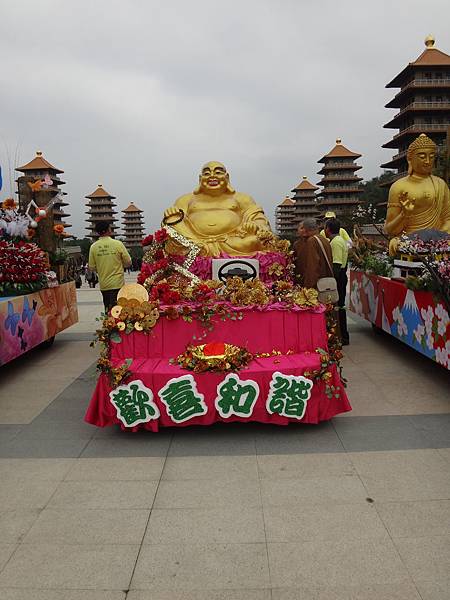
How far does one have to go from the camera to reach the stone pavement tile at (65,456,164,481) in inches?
104

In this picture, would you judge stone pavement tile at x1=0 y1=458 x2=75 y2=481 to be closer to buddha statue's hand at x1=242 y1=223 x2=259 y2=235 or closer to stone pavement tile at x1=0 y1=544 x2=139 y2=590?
stone pavement tile at x1=0 y1=544 x2=139 y2=590

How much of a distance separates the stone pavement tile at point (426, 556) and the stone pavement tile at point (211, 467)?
0.85 metres

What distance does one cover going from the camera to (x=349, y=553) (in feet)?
6.33

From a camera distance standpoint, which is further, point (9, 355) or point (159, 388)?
point (9, 355)

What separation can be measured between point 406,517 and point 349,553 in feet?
1.32

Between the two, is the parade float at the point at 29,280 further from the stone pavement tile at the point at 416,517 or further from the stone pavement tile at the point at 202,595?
the stone pavement tile at the point at 416,517

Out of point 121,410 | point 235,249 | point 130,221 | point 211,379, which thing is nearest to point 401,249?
point 235,249

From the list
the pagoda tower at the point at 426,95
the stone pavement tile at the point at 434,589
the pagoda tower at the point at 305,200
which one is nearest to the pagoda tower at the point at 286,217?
the pagoda tower at the point at 305,200

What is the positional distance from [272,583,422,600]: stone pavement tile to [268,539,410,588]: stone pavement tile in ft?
0.07

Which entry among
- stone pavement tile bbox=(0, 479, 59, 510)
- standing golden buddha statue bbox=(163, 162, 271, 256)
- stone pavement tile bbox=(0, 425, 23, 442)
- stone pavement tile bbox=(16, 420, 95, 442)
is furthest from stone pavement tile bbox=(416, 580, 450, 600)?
standing golden buddha statue bbox=(163, 162, 271, 256)

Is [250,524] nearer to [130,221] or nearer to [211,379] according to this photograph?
[211,379]

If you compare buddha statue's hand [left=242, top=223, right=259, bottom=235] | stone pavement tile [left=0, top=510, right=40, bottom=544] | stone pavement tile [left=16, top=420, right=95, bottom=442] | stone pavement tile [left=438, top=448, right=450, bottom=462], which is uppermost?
buddha statue's hand [left=242, top=223, right=259, bottom=235]

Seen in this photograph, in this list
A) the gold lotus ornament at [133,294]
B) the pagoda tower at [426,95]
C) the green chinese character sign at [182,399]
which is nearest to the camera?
the green chinese character sign at [182,399]

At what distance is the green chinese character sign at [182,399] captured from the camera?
3053mm
